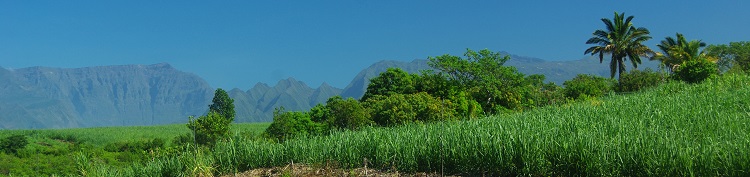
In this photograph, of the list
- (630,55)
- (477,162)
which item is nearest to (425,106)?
(477,162)

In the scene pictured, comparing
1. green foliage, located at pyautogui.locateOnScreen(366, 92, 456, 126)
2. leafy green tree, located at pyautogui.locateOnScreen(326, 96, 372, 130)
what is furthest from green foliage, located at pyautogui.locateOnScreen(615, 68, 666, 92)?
leafy green tree, located at pyautogui.locateOnScreen(326, 96, 372, 130)

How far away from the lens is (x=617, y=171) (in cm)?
621

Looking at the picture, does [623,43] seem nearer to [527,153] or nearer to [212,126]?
[212,126]

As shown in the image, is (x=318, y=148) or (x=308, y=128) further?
(x=308, y=128)

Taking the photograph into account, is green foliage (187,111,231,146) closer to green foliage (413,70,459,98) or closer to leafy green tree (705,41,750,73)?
green foliage (413,70,459,98)

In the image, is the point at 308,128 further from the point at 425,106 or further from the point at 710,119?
the point at 710,119

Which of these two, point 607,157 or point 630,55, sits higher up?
point 630,55

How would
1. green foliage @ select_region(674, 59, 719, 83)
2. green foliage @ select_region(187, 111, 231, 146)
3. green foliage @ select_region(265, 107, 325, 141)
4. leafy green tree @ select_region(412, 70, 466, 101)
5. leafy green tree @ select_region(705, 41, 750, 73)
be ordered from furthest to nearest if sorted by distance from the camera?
1. leafy green tree @ select_region(705, 41, 750, 73)
2. green foliage @ select_region(674, 59, 719, 83)
3. leafy green tree @ select_region(412, 70, 466, 101)
4. green foliage @ select_region(187, 111, 231, 146)
5. green foliage @ select_region(265, 107, 325, 141)

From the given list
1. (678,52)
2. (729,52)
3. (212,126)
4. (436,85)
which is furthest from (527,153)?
(729,52)

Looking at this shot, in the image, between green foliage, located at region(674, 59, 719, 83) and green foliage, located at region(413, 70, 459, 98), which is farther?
green foliage, located at region(674, 59, 719, 83)

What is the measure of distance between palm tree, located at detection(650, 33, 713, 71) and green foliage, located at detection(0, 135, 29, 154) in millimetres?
51120

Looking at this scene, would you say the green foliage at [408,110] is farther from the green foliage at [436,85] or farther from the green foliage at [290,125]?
the green foliage at [436,85]

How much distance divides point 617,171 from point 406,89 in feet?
81.1

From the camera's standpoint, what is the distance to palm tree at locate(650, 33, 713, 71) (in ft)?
156
